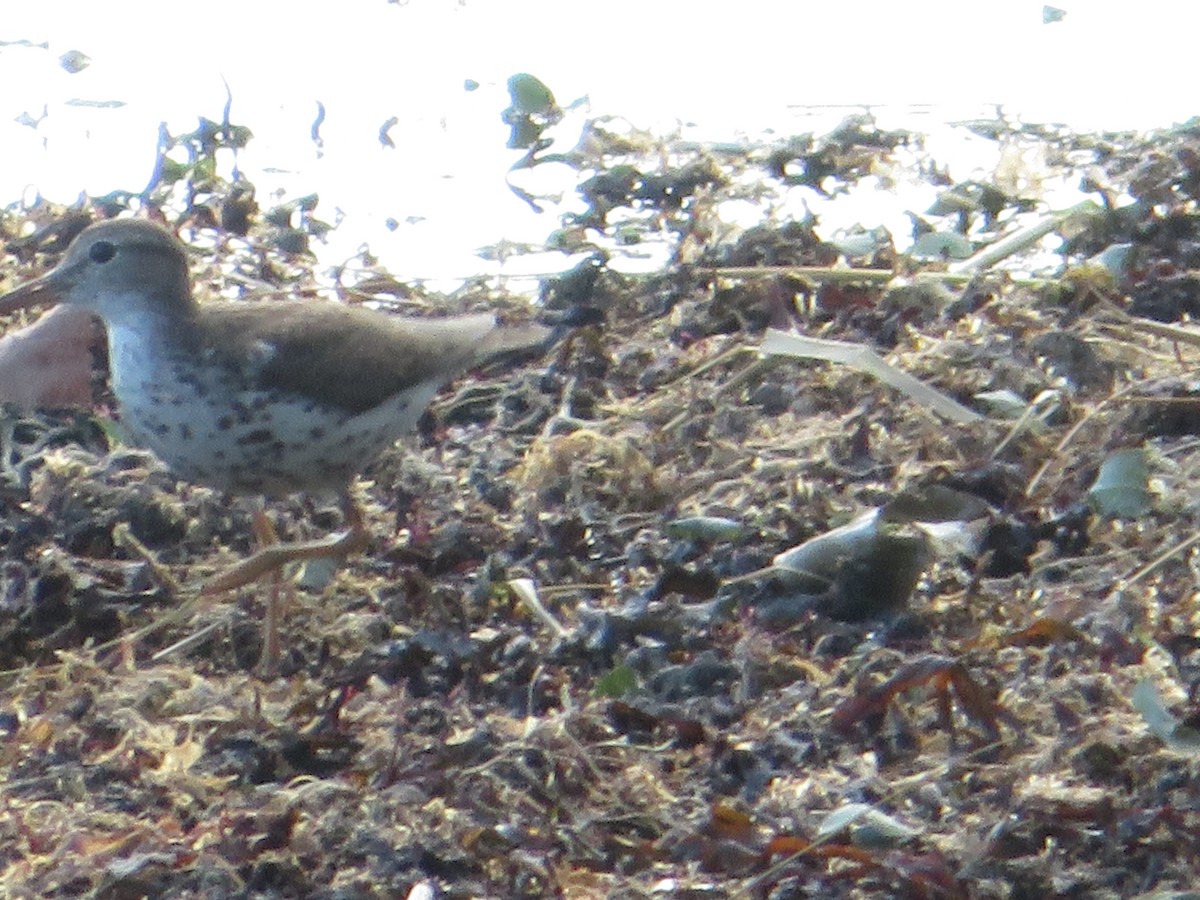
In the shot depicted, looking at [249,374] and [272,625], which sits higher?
[249,374]

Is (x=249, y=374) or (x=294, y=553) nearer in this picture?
(x=294, y=553)

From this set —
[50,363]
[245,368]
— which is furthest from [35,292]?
[245,368]

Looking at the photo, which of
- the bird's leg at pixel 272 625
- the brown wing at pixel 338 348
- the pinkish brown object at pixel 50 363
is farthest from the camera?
the pinkish brown object at pixel 50 363

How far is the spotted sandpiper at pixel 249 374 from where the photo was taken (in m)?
4.52

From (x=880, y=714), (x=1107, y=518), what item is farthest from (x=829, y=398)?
(x=880, y=714)

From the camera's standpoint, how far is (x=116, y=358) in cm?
477

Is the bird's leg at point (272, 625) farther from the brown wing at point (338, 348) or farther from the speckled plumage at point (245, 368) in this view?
the brown wing at point (338, 348)

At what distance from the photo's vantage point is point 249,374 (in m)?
4.58

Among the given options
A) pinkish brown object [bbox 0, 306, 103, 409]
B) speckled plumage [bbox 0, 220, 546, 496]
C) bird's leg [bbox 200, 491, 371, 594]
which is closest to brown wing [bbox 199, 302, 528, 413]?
speckled plumage [bbox 0, 220, 546, 496]

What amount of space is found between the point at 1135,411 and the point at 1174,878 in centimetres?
176

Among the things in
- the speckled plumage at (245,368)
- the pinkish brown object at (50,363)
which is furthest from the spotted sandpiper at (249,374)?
the pinkish brown object at (50,363)

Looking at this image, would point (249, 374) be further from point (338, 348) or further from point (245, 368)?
point (338, 348)

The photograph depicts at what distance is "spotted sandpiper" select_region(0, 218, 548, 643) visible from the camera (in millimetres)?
4520

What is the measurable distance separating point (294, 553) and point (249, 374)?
1.38 feet
